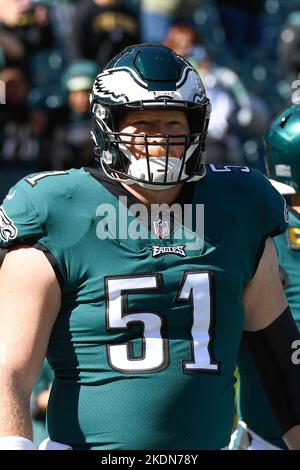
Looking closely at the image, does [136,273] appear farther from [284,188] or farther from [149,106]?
[284,188]

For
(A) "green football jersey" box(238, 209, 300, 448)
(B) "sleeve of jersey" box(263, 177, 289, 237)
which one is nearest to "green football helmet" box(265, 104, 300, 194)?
(A) "green football jersey" box(238, 209, 300, 448)

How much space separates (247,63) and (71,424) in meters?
7.84

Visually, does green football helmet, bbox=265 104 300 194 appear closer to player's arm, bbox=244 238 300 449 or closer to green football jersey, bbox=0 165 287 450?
player's arm, bbox=244 238 300 449

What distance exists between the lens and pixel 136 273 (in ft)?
9.27

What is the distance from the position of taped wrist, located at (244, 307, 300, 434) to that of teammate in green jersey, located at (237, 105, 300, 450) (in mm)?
382

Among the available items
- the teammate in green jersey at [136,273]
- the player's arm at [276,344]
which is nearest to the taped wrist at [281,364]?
the player's arm at [276,344]

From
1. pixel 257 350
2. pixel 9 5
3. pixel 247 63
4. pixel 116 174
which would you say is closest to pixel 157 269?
pixel 116 174

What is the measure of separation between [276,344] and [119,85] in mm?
906

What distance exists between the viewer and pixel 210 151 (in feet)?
25.9

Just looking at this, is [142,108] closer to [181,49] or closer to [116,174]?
[116,174]

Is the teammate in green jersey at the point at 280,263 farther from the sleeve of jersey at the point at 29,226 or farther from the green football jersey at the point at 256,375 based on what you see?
the sleeve of jersey at the point at 29,226

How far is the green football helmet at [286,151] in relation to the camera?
396cm

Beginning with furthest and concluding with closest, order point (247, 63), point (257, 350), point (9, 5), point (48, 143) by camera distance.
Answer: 1. point (247, 63)
2. point (9, 5)
3. point (48, 143)
4. point (257, 350)

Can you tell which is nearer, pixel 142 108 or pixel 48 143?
pixel 142 108
